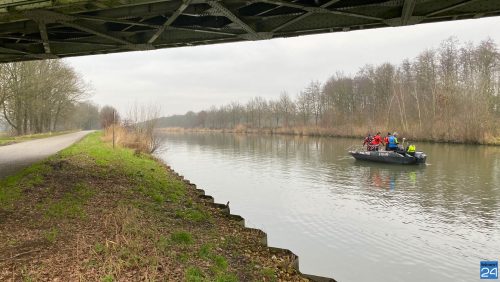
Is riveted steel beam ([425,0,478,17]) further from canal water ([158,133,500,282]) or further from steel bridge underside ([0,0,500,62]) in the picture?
canal water ([158,133,500,282])

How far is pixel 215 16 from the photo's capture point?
8.94 meters

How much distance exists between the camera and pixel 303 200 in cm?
1550

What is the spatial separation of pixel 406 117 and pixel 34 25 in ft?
168

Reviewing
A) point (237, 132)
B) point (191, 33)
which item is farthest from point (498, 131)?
point (237, 132)

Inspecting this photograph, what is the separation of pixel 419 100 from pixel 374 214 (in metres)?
46.0

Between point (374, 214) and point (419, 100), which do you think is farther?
point (419, 100)

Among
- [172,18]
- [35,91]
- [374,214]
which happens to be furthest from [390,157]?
[35,91]

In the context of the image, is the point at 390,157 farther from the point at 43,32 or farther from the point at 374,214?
the point at 43,32

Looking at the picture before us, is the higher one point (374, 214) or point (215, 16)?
point (215, 16)

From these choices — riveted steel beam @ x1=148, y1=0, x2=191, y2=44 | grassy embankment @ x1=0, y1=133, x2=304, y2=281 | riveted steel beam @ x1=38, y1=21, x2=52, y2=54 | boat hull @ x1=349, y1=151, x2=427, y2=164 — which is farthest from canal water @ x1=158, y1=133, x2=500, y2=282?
riveted steel beam @ x1=38, y1=21, x2=52, y2=54

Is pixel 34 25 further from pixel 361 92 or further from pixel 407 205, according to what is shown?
pixel 361 92

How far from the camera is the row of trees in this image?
2997 cm

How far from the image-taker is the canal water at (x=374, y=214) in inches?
356

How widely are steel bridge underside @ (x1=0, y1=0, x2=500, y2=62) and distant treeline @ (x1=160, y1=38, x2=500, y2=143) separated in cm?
3910
